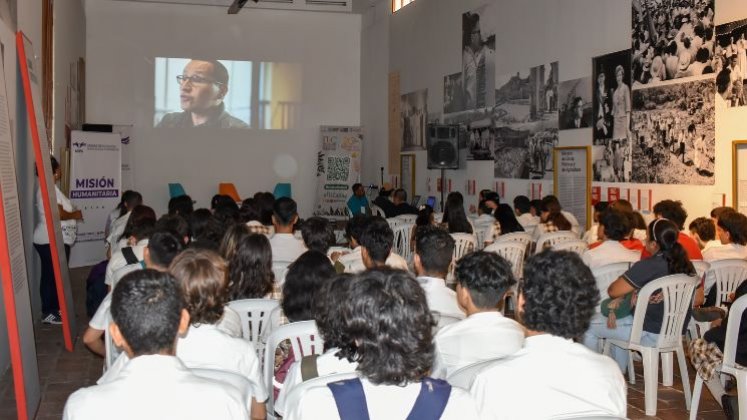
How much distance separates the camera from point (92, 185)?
11.4 meters

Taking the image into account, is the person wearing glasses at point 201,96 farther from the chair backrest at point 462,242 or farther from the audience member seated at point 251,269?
the audience member seated at point 251,269

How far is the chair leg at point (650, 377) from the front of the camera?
4828 millimetres

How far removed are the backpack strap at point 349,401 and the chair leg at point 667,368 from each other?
4.01 metres

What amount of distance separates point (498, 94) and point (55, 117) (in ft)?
20.1

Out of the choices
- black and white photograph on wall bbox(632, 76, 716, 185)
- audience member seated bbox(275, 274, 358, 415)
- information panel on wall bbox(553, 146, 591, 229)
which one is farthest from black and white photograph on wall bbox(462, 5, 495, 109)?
audience member seated bbox(275, 274, 358, 415)

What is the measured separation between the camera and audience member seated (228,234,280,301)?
13.4 ft

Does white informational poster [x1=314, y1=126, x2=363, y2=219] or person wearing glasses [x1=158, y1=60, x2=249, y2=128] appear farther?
white informational poster [x1=314, y1=126, x2=363, y2=219]

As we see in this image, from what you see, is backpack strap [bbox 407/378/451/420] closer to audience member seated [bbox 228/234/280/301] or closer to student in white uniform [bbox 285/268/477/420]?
student in white uniform [bbox 285/268/477/420]

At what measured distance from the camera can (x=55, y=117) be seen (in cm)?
981

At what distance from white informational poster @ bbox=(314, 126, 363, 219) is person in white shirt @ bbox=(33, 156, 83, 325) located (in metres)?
9.53

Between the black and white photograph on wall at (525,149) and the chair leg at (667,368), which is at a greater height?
the black and white photograph on wall at (525,149)

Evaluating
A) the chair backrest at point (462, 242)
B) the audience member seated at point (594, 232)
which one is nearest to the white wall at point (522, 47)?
the audience member seated at point (594, 232)

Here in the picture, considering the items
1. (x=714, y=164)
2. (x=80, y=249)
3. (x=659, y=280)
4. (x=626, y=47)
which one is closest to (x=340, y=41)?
(x=80, y=249)

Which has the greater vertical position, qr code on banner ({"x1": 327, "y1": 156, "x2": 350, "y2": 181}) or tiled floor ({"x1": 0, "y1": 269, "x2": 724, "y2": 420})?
qr code on banner ({"x1": 327, "y1": 156, "x2": 350, "y2": 181})
